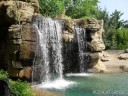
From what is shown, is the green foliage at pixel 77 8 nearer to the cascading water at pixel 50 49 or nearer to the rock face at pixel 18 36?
the rock face at pixel 18 36

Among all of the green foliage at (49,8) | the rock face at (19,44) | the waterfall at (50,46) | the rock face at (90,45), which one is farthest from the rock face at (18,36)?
the green foliage at (49,8)

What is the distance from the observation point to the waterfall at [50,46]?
21.0 meters

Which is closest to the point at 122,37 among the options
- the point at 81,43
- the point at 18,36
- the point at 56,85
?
the point at 81,43

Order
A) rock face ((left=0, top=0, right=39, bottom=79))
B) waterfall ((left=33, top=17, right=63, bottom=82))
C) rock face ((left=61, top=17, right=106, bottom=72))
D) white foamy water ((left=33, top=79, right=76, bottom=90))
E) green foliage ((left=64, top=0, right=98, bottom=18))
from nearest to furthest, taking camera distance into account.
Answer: rock face ((left=0, top=0, right=39, bottom=79)) < white foamy water ((left=33, top=79, right=76, bottom=90)) < waterfall ((left=33, top=17, right=63, bottom=82)) < rock face ((left=61, top=17, right=106, bottom=72)) < green foliage ((left=64, top=0, right=98, bottom=18))

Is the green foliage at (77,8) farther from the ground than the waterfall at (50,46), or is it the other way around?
the green foliage at (77,8)

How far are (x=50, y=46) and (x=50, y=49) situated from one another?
0.23 meters

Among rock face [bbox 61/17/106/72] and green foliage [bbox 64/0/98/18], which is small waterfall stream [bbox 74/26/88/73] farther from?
green foliage [bbox 64/0/98/18]

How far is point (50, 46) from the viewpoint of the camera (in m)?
22.4

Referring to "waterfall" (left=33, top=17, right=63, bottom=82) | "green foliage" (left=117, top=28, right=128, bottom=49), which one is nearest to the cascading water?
"waterfall" (left=33, top=17, right=63, bottom=82)

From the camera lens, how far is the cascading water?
20.6 m

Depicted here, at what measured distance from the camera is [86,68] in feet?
89.7

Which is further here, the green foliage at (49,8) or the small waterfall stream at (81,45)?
the green foliage at (49,8)

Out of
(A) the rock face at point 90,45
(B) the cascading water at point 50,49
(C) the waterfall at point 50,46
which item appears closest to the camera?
(B) the cascading water at point 50,49

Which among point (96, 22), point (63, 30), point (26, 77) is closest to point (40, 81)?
point (26, 77)
